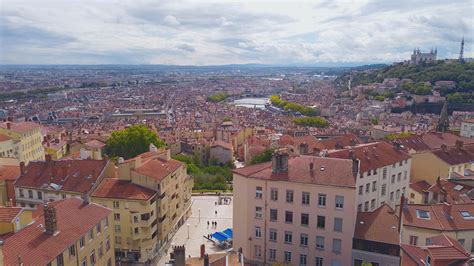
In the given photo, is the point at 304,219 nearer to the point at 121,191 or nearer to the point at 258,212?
the point at 258,212

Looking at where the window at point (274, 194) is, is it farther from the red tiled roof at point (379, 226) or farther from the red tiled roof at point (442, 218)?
the red tiled roof at point (442, 218)

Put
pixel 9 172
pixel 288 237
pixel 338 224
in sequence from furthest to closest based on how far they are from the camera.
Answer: pixel 9 172 < pixel 288 237 < pixel 338 224

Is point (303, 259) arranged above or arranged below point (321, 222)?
below

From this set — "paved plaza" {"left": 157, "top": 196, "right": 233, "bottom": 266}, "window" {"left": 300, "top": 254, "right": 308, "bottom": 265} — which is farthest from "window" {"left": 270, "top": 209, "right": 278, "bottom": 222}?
"paved plaza" {"left": 157, "top": 196, "right": 233, "bottom": 266}

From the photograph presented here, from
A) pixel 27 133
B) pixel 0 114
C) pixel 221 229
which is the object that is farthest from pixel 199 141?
pixel 0 114

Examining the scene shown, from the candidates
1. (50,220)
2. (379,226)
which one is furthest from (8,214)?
(379,226)

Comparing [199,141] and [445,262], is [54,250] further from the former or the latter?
[199,141]

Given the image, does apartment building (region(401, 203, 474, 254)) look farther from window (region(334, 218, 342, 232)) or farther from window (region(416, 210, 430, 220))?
window (region(334, 218, 342, 232))
